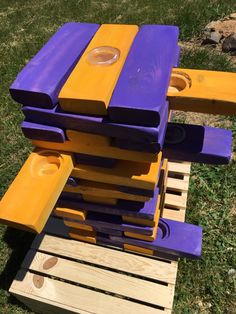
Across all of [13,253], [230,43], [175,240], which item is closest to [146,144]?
[175,240]

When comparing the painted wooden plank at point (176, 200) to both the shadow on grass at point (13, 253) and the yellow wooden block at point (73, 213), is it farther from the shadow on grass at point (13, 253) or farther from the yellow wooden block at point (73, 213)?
the shadow on grass at point (13, 253)

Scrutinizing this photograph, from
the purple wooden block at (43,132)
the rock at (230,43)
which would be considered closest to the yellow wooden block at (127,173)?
the purple wooden block at (43,132)

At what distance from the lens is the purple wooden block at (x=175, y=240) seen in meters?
2.50

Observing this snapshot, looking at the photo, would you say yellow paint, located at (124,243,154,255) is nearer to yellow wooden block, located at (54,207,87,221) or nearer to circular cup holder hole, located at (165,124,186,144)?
yellow wooden block, located at (54,207,87,221)

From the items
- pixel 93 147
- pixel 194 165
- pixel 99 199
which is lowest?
pixel 194 165

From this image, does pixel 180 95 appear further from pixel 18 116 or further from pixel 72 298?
pixel 18 116

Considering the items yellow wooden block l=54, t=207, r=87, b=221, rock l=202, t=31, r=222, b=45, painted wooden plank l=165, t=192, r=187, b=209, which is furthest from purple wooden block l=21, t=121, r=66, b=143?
rock l=202, t=31, r=222, b=45

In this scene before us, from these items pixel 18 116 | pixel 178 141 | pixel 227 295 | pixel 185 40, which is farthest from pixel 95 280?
pixel 185 40

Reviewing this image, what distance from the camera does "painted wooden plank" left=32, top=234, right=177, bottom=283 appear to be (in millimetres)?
2602

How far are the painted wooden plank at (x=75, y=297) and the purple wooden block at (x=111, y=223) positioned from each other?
519 millimetres

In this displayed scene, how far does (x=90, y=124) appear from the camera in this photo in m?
1.60

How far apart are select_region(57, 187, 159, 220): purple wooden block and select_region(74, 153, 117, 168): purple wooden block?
17.9 inches

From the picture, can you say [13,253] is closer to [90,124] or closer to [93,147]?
[93,147]

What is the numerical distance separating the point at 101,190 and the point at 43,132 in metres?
0.59
